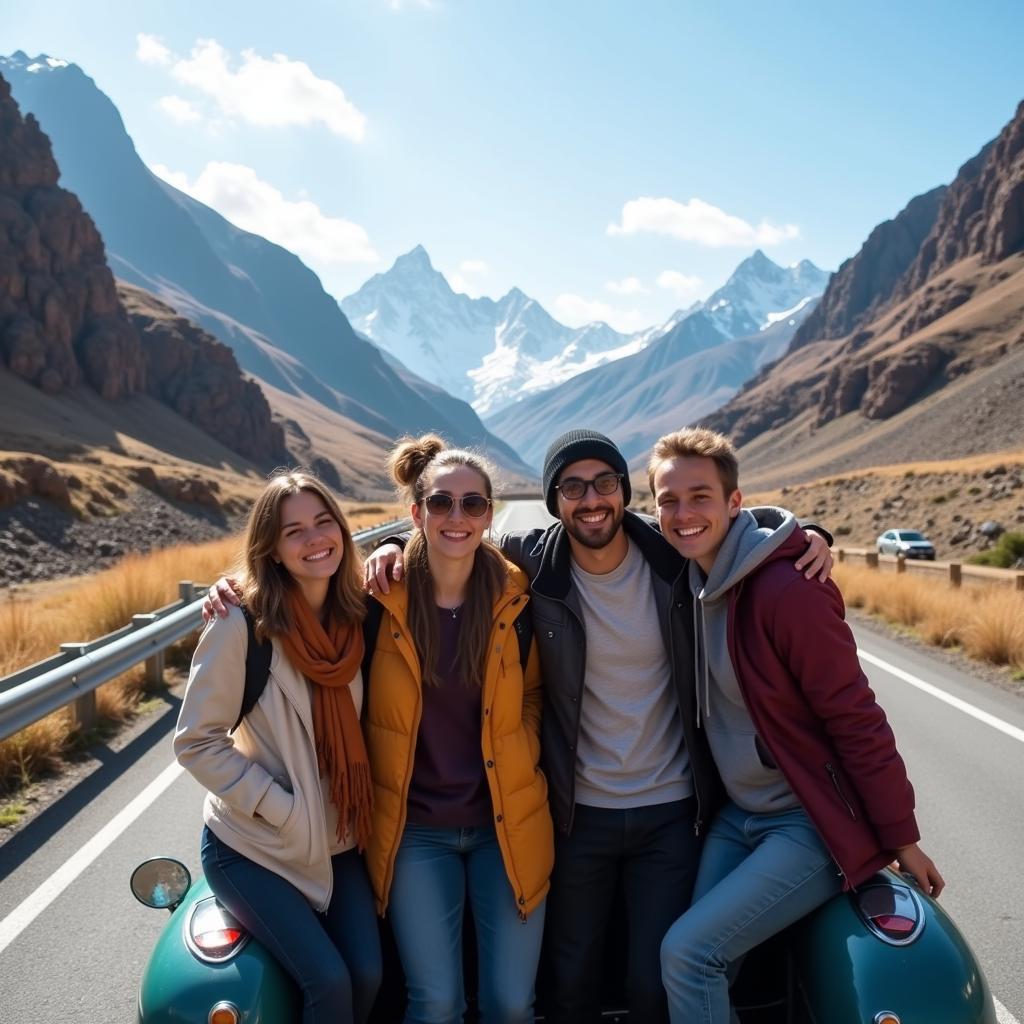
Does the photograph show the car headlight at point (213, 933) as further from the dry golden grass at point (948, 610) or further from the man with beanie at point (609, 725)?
the dry golden grass at point (948, 610)

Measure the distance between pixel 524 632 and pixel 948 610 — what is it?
10.5m

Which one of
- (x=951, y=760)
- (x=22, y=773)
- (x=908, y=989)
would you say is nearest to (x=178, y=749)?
(x=908, y=989)

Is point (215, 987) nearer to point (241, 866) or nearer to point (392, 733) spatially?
point (241, 866)

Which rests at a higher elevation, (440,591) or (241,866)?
(440,591)

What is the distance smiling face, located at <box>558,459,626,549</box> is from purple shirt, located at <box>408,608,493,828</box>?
2.16ft

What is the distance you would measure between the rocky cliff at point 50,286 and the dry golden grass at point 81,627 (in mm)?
51617

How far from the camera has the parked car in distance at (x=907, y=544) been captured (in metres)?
27.0

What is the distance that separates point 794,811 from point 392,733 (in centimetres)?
131

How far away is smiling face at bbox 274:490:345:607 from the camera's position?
10.7ft

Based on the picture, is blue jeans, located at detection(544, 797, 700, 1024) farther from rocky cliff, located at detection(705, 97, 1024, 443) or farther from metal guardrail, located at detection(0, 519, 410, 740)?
rocky cliff, located at detection(705, 97, 1024, 443)

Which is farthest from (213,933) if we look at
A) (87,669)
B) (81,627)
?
(81,627)

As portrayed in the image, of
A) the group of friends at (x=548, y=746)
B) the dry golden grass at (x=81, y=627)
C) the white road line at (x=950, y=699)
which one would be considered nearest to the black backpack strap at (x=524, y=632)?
the group of friends at (x=548, y=746)

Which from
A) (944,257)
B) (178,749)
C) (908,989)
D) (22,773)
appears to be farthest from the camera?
(944,257)

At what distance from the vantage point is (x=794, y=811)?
2998mm
